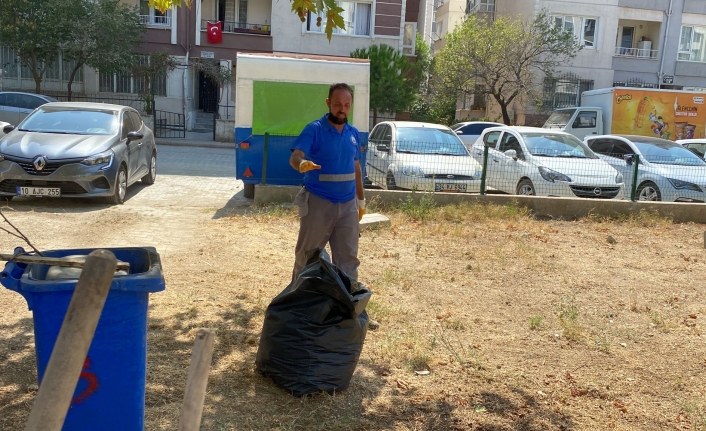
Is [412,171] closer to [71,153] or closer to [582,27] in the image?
[71,153]

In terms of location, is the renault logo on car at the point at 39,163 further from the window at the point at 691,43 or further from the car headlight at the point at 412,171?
the window at the point at 691,43

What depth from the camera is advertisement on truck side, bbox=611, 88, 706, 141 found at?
20.8 m

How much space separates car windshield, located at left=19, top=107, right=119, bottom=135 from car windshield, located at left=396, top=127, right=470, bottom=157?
490 cm

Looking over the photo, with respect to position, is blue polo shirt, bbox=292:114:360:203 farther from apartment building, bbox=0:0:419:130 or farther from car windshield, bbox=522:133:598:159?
apartment building, bbox=0:0:419:130

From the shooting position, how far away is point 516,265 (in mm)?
7770

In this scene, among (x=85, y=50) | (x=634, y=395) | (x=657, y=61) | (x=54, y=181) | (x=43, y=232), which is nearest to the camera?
(x=634, y=395)

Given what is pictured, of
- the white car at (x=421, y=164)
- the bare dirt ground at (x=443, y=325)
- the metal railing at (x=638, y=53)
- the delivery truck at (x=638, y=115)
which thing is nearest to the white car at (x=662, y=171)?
the bare dirt ground at (x=443, y=325)

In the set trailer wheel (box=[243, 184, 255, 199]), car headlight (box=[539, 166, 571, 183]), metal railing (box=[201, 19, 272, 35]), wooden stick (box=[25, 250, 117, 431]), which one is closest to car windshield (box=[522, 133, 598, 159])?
car headlight (box=[539, 166, 571, 183])

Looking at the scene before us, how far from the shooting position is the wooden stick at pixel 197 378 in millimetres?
1904

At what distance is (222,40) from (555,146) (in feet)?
65.3

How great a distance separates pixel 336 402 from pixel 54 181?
7049 millimetres

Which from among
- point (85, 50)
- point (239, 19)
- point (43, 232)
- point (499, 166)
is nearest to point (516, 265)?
point (499, 166)

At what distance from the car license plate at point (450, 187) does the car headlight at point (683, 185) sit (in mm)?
3860

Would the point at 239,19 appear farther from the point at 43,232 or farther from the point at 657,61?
the point at 43,232
